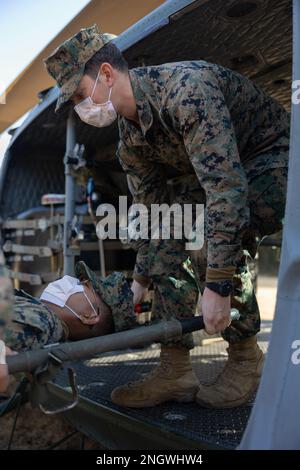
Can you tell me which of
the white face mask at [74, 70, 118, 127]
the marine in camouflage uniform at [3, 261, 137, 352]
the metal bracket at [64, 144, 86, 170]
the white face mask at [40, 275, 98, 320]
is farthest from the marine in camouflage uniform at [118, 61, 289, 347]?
the metal bracket at [64, 144, 86, 170]

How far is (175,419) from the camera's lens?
6.59ft

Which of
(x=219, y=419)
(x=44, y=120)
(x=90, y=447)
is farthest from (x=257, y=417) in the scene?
(x=44, y=120)

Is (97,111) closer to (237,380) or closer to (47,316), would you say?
(47,316)

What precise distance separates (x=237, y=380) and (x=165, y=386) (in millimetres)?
296

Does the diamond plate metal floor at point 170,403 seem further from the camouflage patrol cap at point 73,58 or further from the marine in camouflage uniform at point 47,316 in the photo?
the camouflage patrol cap at point 73,58

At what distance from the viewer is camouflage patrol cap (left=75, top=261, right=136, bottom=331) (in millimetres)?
2015

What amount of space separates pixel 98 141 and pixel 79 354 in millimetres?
2438

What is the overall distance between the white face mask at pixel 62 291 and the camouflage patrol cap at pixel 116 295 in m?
0.07

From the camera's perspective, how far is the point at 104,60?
6.53ft

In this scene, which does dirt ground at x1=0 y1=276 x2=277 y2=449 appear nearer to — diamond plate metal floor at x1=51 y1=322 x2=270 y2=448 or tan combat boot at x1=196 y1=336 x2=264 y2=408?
diamond plate metal floor at x1=51 y1=322 x2=270 y2=448

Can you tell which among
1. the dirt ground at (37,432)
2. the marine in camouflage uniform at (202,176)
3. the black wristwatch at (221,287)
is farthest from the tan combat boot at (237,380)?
the dirt ground at (37,432)

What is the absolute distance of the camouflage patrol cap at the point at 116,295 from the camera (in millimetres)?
2015

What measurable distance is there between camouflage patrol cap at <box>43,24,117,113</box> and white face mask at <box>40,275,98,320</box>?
0.65 m

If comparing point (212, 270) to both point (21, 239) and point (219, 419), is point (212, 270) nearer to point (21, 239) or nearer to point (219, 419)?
point (219, 419)
